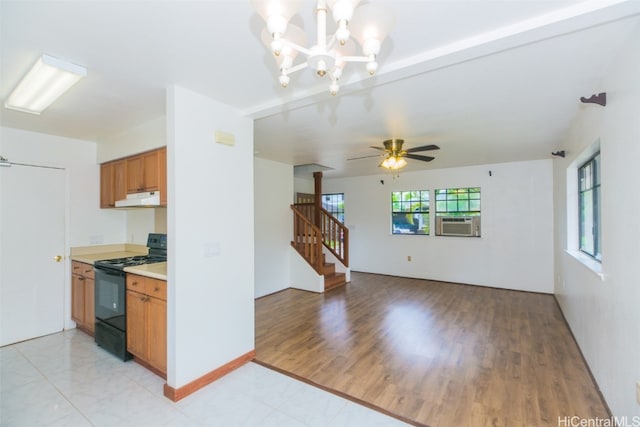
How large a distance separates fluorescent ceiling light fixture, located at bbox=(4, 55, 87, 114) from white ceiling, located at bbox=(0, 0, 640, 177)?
6 cm

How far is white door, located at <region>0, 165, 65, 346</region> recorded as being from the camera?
125 inches

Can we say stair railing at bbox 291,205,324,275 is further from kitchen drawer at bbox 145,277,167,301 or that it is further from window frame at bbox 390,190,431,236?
kitchen drawer at bbox 145,277,167,301

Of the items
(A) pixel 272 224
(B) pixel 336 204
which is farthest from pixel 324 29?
(B) pixel 336 204

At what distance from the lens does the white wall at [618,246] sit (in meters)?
1.60

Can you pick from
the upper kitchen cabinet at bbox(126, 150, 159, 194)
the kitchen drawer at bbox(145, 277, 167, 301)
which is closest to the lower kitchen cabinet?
the kitchen drawer at bbox(145, 277, 167, 301)

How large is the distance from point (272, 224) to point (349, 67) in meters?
3.84

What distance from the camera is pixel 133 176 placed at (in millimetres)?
3242

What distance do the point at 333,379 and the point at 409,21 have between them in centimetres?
272

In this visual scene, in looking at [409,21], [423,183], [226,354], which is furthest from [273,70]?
[423,183]

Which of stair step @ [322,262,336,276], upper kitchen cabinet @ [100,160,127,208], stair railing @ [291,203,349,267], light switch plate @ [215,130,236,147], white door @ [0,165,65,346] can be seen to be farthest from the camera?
stair railing @ [291,203,349,267]

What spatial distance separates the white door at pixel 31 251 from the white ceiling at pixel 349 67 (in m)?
0.68

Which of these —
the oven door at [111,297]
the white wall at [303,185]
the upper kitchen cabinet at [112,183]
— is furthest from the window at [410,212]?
the oven door at [111,297]

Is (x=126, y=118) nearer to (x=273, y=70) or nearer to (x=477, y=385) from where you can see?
(x=273, y=70)

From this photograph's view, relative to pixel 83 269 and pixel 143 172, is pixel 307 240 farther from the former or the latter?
pixel 83 269
